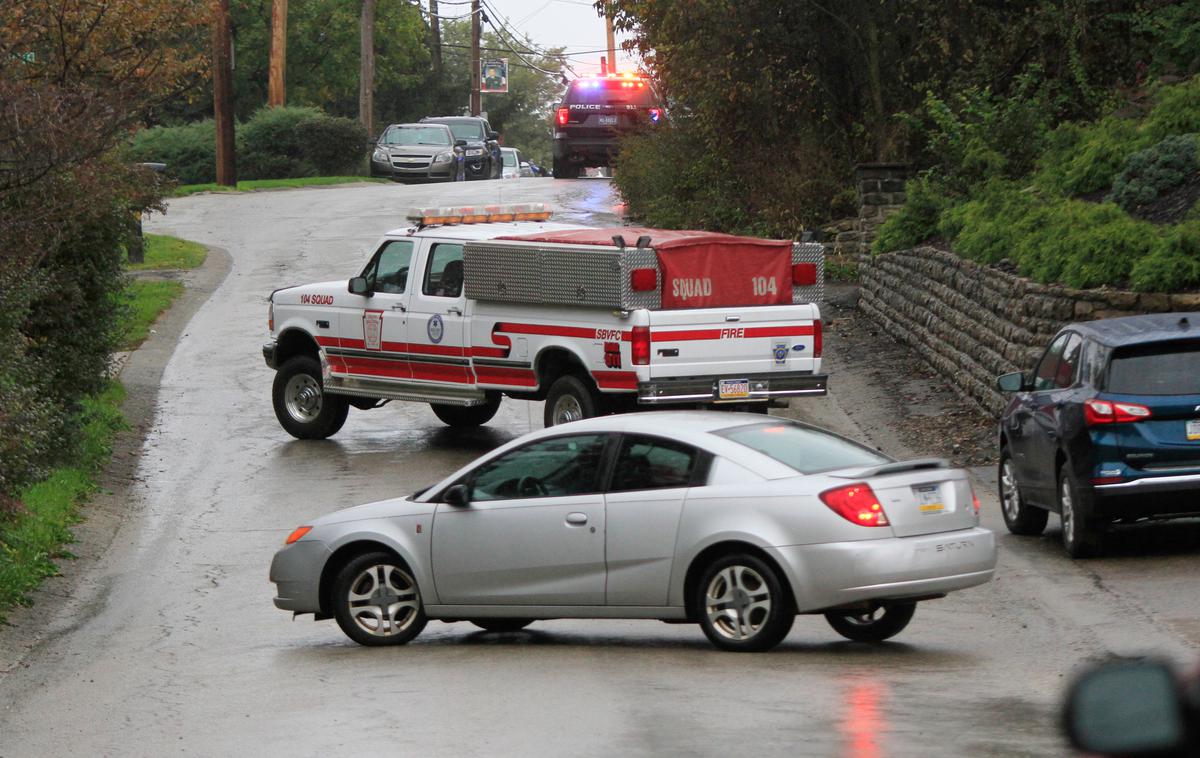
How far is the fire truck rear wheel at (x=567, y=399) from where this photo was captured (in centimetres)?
1600

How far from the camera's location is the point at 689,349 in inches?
619

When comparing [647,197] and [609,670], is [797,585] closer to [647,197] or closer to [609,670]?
[609,670]

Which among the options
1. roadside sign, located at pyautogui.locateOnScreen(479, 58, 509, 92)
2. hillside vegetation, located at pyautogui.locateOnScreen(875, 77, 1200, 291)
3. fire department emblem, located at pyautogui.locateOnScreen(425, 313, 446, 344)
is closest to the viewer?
hillside vegetation, located at pyautogui.locateOnScreen(875, 77, 1200, 291)

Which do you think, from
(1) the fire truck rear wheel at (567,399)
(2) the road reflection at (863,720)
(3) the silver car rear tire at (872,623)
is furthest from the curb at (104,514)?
(2) the road reflection at (863,720)

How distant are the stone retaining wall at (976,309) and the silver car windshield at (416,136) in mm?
27754

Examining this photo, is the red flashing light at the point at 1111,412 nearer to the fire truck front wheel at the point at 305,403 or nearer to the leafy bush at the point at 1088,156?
the leafy bush at the point at 1088,156

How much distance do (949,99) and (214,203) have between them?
22537mm

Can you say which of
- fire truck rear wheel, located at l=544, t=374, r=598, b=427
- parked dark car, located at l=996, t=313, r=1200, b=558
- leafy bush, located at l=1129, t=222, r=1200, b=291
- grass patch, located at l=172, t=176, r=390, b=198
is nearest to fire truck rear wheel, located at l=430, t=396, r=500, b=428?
fire truck rear wheel, located at l=544, t=374, r=598, b=427

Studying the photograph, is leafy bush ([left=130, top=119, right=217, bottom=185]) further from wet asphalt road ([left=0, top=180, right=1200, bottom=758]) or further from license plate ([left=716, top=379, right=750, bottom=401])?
license plate ([left=716, top=379, right=750, bottom=401])

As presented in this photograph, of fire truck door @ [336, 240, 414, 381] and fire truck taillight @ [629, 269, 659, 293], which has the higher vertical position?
fire truck taillight @ [629, 269, 659, 293]

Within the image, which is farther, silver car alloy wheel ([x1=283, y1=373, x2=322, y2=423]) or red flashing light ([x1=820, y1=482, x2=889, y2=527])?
silver car alloy wheel ([x1=283, y1=373, x2=322, y2=423])

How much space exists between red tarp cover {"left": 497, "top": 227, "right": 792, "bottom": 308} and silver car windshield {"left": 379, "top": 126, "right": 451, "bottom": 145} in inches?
1377

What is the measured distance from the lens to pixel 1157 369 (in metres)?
11.2

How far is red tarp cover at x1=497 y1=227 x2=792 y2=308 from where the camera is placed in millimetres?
15711
